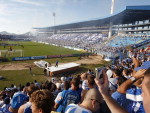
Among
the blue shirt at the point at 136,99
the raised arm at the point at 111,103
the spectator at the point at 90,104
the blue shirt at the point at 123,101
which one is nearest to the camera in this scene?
the raised arm at the point at 111,103

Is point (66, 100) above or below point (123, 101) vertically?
below

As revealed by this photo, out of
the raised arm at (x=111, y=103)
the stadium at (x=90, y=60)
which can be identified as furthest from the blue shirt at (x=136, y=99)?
the raised arm at (x=111, y=103)

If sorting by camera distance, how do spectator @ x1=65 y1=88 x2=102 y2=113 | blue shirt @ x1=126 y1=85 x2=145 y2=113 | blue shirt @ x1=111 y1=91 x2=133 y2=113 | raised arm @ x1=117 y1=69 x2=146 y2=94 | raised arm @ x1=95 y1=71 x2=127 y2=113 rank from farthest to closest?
blue shirt @ x1=111 y1=91 x2=133 y2=113 < blue shirt @ x1=126 y1=85 x2=145 y2=113 < raised arm @ x1=117 y1=69 x2=146 y2=94 < spectator @ x1=65 y1=88 x2=102 y2=113 < raised arm @ x1=95 y1=71 x2=127 y2=113

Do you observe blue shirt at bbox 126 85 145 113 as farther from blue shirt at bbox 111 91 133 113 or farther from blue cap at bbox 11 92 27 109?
blue cap at bbox 11 92 27 109

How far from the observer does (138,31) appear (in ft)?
170

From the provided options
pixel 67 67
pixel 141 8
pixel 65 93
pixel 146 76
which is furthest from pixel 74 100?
pixel 141 8

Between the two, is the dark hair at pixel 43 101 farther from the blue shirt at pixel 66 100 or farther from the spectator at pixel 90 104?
the blue shirt at pixel 66 100

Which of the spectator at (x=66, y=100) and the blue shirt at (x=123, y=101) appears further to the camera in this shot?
the spectator at (x=66, y=100)

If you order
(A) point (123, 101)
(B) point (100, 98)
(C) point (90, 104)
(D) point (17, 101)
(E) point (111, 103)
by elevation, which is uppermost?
(E) point (111, 103)

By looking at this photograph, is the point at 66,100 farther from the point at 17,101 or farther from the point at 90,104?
the point at 90,104

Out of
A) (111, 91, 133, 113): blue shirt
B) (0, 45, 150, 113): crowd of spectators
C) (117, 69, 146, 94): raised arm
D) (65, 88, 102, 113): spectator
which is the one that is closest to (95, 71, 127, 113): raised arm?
(0, 45, 150, 113): crowd of spectators

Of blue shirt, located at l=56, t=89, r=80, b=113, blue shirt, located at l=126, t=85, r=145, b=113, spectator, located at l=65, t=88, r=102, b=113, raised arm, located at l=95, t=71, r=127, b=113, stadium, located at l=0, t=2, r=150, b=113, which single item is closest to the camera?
raised arm, located at l=95, t=71, r=127, b=113

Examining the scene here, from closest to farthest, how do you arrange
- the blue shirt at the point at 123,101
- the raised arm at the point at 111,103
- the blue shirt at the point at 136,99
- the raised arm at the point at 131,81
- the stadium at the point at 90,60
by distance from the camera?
the raised arm at the point at 111,103 → the raised arm at the point at 131,81 → the blue shirt at the point at 136,99 → the blue shirt at the point at 123,101 → the stadium at the point at 90,60

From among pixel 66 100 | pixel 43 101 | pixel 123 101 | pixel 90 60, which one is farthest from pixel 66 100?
pixel 90 60
